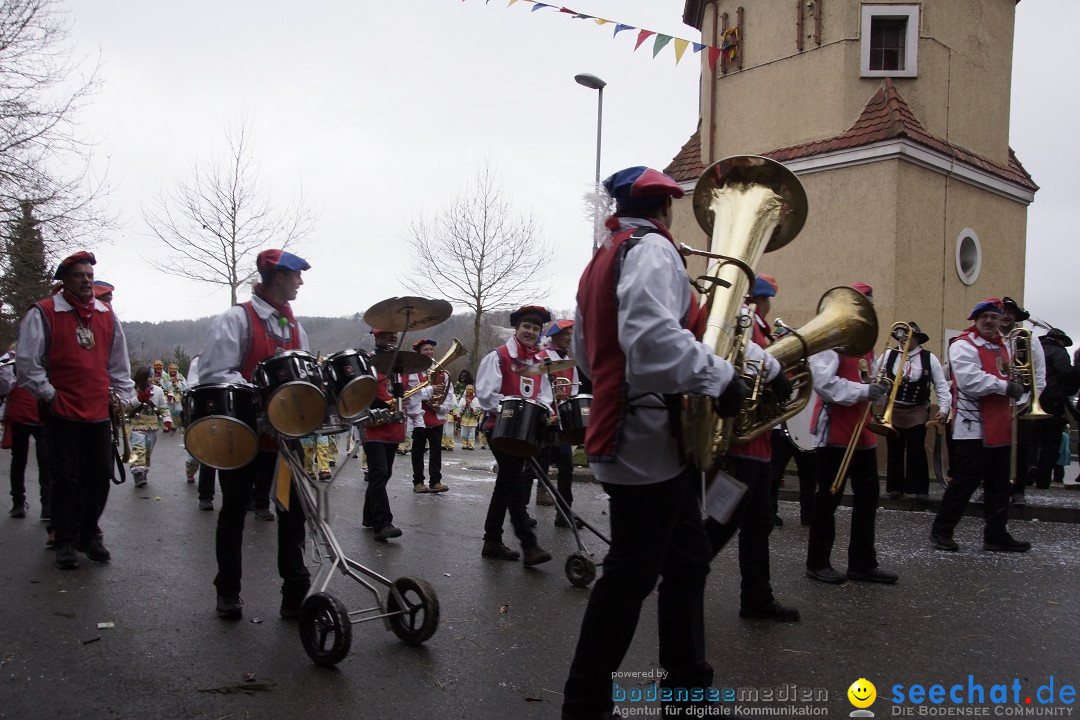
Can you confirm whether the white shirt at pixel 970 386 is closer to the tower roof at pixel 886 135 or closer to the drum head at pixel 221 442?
the drum head at pixel 221 442

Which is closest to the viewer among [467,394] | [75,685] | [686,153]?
[75,685]

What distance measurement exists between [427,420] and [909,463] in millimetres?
5804

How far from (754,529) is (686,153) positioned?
13123mm

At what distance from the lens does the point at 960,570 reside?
21.0 ft

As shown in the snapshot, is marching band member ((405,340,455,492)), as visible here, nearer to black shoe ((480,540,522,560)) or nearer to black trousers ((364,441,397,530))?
black trousers ((364,441,397,530))

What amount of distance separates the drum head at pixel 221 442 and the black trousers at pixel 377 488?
3270mm

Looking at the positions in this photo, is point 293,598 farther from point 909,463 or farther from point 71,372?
point 909,463

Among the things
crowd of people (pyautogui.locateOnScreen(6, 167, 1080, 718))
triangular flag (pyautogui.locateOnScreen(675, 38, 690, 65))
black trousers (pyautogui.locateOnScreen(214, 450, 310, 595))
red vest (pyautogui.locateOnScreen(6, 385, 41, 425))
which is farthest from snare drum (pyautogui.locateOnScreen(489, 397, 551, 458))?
triangular flag (pyautogui.locateOnScreen(675, 38, 690, 65))

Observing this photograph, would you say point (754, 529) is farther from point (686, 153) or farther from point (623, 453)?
point (686, 153)

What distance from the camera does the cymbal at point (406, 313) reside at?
6.16m

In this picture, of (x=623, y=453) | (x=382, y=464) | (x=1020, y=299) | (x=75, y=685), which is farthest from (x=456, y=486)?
(x=1020, y=299)

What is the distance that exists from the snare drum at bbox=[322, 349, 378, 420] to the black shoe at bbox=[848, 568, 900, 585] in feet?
11.7

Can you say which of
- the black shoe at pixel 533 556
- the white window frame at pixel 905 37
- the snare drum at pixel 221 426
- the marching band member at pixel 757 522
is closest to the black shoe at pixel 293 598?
the snare drum at pixel 221 426

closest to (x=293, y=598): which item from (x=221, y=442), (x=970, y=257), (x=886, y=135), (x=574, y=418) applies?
(x=221, y=442)
